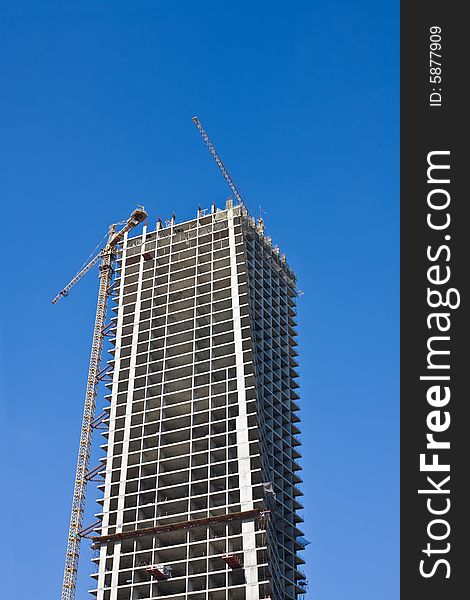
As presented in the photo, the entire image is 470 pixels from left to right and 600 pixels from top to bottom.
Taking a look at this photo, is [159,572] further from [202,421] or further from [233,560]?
[202,421]

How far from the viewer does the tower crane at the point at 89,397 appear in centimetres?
13738

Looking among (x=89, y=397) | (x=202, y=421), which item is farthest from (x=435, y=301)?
(x=89, y=397)

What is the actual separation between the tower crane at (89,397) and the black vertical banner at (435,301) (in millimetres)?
104127

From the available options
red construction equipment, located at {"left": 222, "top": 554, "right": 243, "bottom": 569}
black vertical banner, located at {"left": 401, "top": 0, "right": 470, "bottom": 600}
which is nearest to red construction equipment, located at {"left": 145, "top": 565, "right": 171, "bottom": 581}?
red construction equipment, located at {"left": 222, "top": 554, "right": 243, "bottom": 569}

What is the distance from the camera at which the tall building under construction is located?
119 m

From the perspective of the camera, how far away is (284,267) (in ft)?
514

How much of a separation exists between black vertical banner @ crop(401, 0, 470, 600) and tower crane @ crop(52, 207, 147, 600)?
104 meters

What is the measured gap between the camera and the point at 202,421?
130 metres

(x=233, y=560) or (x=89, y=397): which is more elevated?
(x=89, y=397)

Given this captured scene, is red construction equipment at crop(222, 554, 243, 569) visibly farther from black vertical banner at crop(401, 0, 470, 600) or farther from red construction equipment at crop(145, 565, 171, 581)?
black vertical banner at crop(401, 0, 470, 600)

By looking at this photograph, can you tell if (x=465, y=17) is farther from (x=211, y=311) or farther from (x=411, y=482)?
(x=211, y=311)

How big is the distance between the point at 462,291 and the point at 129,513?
94.3 m

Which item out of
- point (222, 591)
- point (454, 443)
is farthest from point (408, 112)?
point (222, 591)

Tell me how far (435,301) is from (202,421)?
89.9 metres
